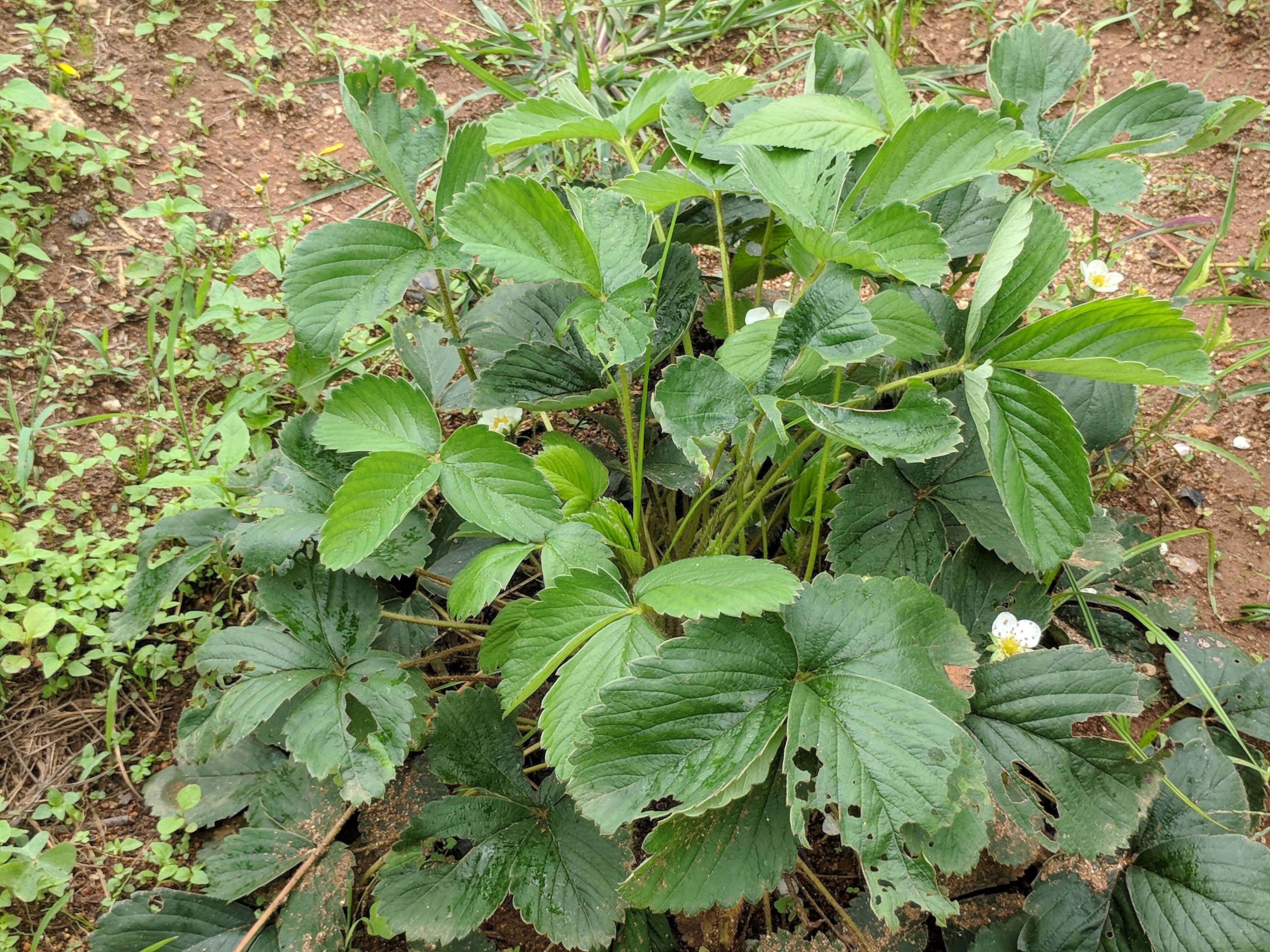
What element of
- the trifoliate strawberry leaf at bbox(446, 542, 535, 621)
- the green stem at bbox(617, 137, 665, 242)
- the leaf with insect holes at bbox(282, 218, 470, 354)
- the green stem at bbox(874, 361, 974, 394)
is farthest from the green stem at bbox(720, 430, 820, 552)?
the leaf with insect holes at bbox(282, 218, 470, 354)

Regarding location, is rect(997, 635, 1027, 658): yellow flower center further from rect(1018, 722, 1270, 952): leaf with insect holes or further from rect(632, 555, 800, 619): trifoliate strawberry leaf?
rect(632, 555, 800, 619): trifoliate strawberry leaf

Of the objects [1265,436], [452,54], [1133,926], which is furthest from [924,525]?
[452,54]

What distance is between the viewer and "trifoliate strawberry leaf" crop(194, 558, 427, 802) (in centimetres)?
121

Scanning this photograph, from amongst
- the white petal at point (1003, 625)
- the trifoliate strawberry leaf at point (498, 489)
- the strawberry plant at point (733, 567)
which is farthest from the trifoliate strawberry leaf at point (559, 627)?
the white petal at point (1003, 625)

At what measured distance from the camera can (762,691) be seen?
1.04 metres

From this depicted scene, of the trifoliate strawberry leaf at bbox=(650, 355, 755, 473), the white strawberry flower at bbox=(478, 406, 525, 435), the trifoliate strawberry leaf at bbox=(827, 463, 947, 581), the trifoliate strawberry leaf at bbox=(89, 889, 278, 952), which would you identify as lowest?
the trifoliate strawberry leaf at bbox=(89, 889, 278, 952)

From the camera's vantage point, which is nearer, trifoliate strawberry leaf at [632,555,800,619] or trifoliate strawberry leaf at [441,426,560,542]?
trifoliate strawberry leaf at [632,555,800,619]

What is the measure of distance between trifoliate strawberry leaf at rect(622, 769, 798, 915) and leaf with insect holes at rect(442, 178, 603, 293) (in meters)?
0.72

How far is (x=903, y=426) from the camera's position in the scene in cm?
102

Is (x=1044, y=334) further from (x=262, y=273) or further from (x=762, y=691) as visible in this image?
(x=262, y=273)

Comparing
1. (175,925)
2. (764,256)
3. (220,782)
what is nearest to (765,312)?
(764,256)

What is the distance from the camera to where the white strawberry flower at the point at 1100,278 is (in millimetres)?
1849

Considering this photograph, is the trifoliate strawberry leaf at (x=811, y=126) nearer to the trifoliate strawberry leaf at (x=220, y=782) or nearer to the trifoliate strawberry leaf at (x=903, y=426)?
the trifoliate strawberry leaf at (x=903, y=426)

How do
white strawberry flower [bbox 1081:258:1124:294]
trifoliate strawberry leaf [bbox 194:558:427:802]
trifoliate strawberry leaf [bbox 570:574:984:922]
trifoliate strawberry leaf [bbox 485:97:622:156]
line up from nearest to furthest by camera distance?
trifoliate strawberry leaf [bbox 570:574:984:922] → trifoliate strawberry leaf [bbox 194:558:427:802] → trifoliate strawberry leaf [bbox 485:97:622:156] → white strawberry flower [bbox 1081:258:1124:294]
